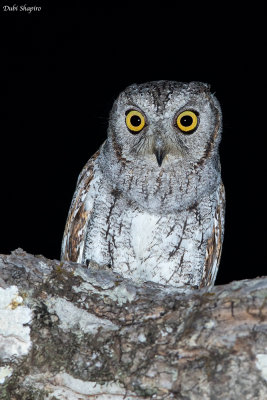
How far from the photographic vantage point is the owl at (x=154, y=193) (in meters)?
2.67

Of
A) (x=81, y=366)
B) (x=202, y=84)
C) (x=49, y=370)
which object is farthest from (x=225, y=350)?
(x=202, y=84)

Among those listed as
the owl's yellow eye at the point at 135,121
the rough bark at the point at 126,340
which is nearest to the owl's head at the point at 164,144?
the owl's yellow eye at the point at 135,121

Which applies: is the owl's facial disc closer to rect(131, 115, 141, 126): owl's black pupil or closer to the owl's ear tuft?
rect(131, 115, 141, 126): owl's black pupil

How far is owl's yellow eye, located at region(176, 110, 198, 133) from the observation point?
2.63m

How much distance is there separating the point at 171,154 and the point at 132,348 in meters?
1.28

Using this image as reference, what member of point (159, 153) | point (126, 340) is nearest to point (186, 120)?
point (159, 153)

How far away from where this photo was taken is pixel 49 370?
163 centimetres

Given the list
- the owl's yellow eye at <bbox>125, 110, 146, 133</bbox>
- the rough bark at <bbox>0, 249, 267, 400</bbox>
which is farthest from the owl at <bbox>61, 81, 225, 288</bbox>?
the rough bark at <bbox>0, 249, 267, 400</bbox>

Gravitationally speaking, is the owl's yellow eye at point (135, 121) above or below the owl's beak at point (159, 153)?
above

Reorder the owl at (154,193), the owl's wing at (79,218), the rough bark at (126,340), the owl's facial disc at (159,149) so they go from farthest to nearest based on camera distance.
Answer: the owl's wing at (79,218)
the owl at (154,193)
the owl's facial disc at (159,149)
the rough bark at (126,340)

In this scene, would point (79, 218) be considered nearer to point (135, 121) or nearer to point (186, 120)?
point (135, 121)

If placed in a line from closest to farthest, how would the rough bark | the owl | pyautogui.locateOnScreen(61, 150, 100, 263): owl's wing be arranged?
1. the rough bark
2. the owl
3. pyautogui.locateOnScreen(61, 150, 100, 263): owl's wing

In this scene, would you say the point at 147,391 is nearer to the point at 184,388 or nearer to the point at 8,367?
the point at 184,388

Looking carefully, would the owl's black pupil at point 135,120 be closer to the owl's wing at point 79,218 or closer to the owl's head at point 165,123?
the owl's head at point 165,123
